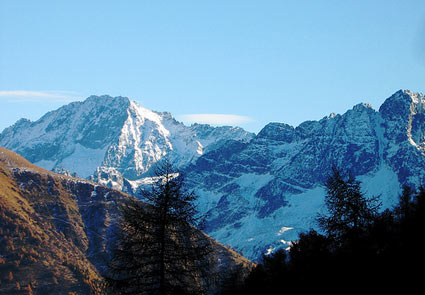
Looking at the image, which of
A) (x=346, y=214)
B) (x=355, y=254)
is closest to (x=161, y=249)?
(x=355, y=254)

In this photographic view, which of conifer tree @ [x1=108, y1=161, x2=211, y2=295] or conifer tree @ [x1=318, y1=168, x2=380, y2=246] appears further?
conifer tree @ [x1=318, y1=168, x2=380, y2=246]

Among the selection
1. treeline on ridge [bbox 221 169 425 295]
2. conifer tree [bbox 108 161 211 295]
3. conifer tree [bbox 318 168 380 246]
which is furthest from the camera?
conifer tree [bbox 318 168 380 246]

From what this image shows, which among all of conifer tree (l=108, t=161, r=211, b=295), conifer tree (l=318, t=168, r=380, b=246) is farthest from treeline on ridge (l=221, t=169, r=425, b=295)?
conifer tree (l=108, t=161, r=211, b=295)

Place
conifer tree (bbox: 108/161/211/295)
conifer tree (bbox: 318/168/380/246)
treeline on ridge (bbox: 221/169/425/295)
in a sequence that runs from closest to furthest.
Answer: conifer tree (bbox: 108/161/211/295) → treeline on ridge (bbox: 221/169/425/295) → conifer tree (bbox: 318/168/380/246)

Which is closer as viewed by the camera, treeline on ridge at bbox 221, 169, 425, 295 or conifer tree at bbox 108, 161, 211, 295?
conifer tree at bbox 108, 161, 211, 295

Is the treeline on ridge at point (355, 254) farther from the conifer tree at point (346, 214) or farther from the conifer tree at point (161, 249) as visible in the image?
the conifer tree at point (161, 249)

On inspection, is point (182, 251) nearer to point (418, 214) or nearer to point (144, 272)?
point (144, 272)

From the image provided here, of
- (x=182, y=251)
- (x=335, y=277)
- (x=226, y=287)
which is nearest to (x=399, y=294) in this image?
(x=335, y=277)

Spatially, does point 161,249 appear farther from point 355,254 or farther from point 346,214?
point 346,214

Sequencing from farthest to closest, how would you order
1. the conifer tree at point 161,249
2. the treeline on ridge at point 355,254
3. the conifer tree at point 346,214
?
the conifer tree at point 346,214 < the treeline on ridge at point 355,254 < the conifer tree at point 161,249

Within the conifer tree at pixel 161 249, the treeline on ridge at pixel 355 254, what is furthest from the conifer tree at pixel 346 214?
the conifer tree at pixel 161 249

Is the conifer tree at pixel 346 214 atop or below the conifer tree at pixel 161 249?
atop

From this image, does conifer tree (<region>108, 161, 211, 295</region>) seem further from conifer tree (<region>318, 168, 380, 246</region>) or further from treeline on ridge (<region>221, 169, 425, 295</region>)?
conifer tree (<region>318, 168, 380, 246</region>)

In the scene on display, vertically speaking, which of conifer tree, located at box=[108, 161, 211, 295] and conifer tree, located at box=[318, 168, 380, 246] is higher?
conifer tree, located at box=[318, 168, 380, 246]
